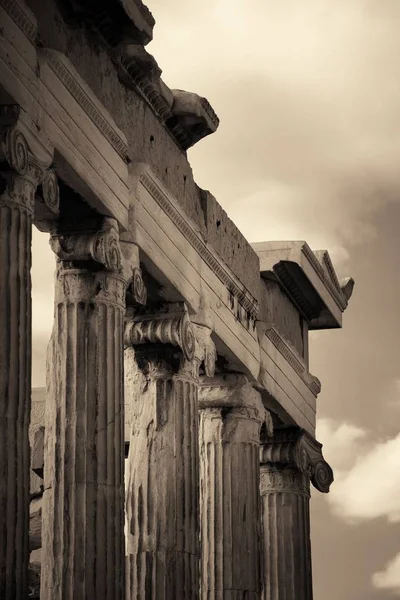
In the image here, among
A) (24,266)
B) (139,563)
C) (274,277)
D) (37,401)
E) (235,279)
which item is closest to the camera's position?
(24,266)

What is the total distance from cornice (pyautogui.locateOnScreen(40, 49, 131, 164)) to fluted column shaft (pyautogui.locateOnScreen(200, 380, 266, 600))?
4.82 meters

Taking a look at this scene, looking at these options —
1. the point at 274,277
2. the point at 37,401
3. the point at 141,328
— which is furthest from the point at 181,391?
the point at 37,401

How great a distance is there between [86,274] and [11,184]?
2.49 m

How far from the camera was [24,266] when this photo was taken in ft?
55.8

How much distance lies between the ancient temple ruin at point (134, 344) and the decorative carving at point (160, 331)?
0.02 m

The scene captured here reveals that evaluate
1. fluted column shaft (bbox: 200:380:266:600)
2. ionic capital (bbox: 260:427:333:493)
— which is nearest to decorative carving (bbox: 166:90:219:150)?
fluted column shaft (bbox: 200:380:266:600)

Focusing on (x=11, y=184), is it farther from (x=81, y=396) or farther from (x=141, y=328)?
(x=141, y=328)

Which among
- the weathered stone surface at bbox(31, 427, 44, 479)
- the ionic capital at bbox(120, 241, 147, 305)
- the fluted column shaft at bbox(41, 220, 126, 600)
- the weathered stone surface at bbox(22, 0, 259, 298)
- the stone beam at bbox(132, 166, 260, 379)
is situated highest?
the weathered stone surface at bbox(22, 0, 259, 298)

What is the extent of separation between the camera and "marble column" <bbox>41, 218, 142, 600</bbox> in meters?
18.5

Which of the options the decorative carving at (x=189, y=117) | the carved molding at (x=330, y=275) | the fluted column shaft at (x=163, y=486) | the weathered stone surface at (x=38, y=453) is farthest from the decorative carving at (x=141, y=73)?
the weathered stone surface at (x=38, y=453)

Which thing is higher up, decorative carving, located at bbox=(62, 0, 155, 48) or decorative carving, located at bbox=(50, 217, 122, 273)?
decorative carving, located at bbox=(62, 0, 155, 48)

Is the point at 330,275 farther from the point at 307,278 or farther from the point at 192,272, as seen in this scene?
the point at 192,272

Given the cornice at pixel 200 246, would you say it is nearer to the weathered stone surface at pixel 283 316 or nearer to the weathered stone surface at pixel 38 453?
the weathered stone surface at pixel 283 316

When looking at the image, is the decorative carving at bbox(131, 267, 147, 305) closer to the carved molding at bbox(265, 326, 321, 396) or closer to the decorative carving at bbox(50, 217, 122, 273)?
the decorative carving at bbox(50, 217, 122, 273)
